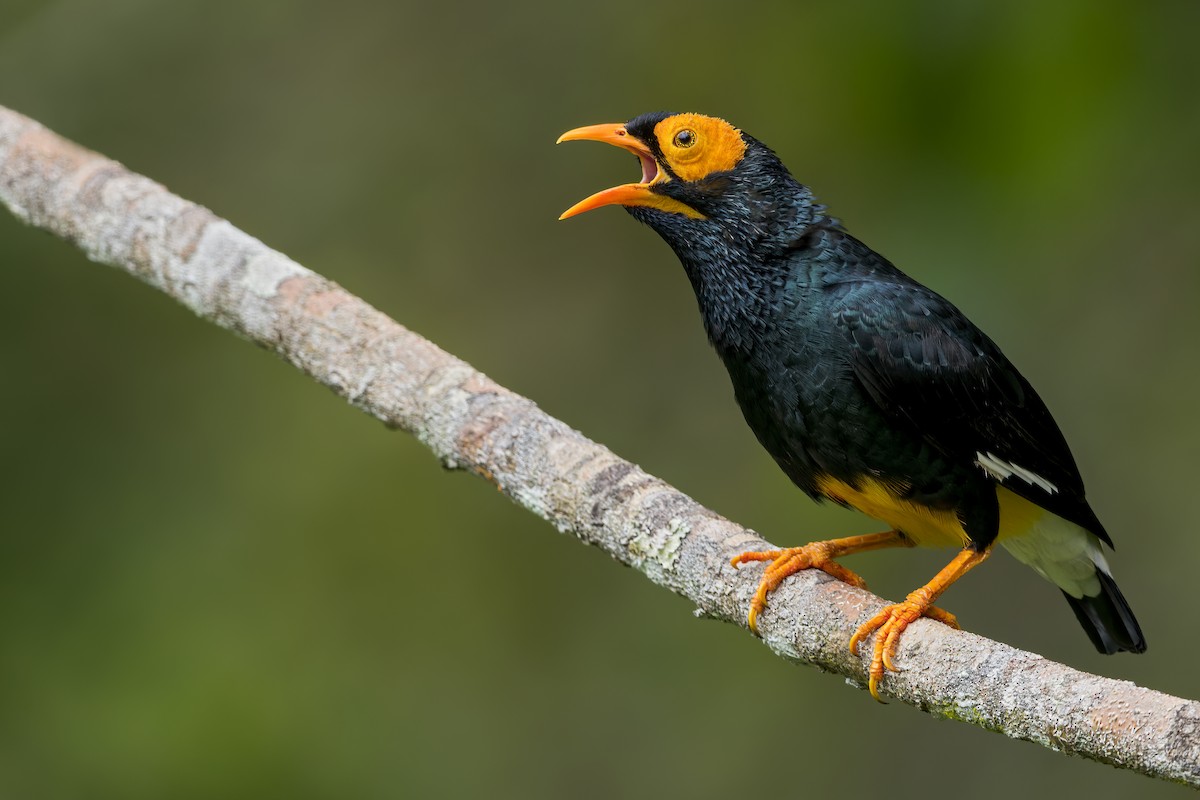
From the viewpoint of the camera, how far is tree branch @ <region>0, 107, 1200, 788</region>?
7.09 feet

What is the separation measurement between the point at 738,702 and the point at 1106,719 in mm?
3693

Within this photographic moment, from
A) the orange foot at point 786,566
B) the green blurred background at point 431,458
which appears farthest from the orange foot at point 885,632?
the green blurred background at point 431,458

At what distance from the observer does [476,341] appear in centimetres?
619

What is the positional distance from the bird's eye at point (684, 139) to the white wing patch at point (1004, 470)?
106cm

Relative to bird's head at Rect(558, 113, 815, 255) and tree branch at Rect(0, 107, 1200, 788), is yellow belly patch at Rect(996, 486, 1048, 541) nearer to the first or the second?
tree branch at Rect(0, 107, 1200, 788)

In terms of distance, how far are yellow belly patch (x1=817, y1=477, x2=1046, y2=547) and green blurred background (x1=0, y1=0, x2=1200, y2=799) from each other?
4.90 feet

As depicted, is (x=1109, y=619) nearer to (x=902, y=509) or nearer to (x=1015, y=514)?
(x=1015, y=514)

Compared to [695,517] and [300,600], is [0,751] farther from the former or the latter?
[695,517]

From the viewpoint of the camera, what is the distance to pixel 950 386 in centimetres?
317

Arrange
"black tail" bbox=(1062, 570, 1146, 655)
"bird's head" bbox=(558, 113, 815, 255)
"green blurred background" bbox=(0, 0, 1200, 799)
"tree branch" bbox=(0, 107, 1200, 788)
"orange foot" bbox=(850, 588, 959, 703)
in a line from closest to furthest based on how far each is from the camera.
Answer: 1. "tree branch" bbox=(0, 107, 1200, 788)
2. "orange foot" bbox=(850, 588, 959, 703)
3. "bird's head" bbox=(558, 113, 815, 255)
4. "black tail" bbox=(1062, 570, 1146, 655)
5. "green blurred background" bbox=(0, 0, 1200, 799)

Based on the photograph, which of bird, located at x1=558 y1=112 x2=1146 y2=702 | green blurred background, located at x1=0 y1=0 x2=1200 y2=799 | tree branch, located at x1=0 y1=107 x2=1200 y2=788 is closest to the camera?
tree branch, located at x1=0 y1=107 x2=1200 y2=788

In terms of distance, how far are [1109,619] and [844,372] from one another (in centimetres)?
124

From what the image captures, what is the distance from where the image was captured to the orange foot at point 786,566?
288cm

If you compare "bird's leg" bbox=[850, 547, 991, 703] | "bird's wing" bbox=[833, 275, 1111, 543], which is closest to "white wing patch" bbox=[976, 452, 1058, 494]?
"bird's wing" bbox=[833, 275, 1111, 543]
